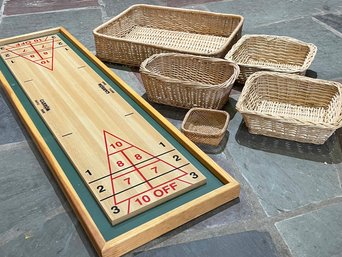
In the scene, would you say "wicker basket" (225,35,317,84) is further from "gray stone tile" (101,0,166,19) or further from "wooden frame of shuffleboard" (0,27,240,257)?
"gray stone tile" (101,0,166,19)

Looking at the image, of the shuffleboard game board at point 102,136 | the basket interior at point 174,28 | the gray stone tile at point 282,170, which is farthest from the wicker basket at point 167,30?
the gray stone tile at point 282,170

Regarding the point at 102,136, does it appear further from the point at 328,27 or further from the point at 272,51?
the point at 328,27

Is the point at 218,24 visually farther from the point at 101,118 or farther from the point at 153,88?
the point at 101,118

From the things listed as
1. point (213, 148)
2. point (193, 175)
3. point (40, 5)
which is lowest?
point (40, 5)

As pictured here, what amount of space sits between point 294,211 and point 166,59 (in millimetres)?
948

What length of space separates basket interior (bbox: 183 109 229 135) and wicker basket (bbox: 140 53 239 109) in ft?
0.17

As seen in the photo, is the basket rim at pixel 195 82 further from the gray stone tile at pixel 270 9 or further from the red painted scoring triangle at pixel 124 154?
the gray stone tile at pixel 270 9

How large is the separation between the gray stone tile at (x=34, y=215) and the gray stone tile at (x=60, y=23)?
1188 millimetres

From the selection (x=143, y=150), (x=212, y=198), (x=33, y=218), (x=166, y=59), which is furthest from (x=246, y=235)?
(x=166, y=59)

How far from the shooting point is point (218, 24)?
2443 mm

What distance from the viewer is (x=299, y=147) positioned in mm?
1660

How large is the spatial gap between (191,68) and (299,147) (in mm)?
647

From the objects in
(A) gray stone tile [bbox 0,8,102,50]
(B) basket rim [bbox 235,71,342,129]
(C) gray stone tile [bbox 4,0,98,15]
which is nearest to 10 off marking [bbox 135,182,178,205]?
(B) basket rim [bbox 235,71,342,129]

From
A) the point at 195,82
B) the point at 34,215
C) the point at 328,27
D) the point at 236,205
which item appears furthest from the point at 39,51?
the point at 328,27
